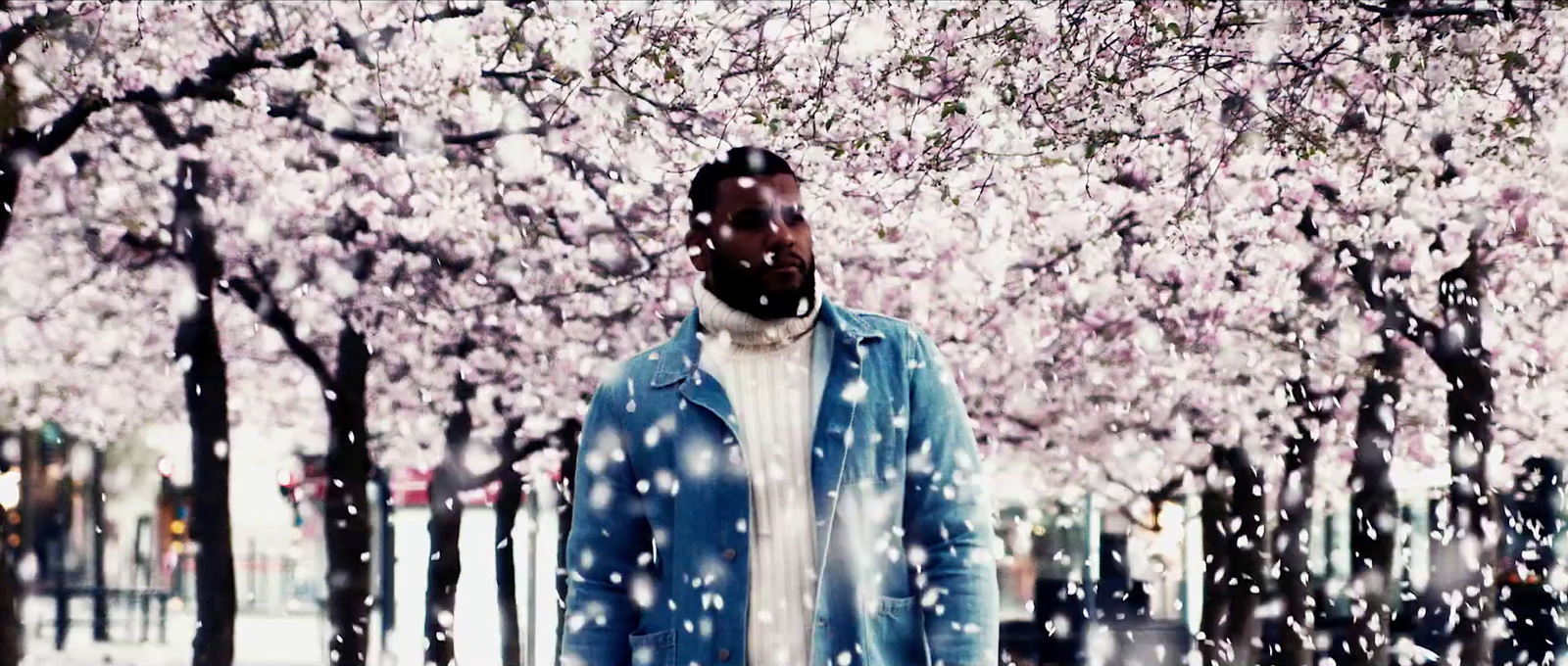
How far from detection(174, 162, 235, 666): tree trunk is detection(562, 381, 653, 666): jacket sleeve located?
9.25 meters

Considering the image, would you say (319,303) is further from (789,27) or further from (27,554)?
(27,554)

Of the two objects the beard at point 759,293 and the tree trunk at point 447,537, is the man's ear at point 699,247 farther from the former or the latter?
the tree trunk at point 447,537

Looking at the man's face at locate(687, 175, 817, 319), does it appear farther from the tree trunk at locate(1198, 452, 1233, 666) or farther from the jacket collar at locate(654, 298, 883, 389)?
the tree trunk at locate(1198, 452, 1233, 666)

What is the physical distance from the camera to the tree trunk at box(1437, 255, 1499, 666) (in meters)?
12.1

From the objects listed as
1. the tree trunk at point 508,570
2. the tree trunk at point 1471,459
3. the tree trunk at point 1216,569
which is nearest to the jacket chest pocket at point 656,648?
the tree trunk at point 1471,459

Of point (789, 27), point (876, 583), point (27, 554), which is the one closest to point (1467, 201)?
point (789, 27)

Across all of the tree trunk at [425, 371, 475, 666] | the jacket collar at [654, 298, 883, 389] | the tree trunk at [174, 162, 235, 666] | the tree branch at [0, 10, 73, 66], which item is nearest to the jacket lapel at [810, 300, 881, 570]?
the jacket collar at [654, 298, 883, 389]

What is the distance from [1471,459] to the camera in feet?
40.4

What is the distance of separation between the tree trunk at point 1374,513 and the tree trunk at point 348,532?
7.53m

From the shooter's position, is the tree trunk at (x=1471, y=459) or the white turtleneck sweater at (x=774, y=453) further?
the tree trunk at (x=1471, y=459)

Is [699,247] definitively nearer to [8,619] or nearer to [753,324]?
[753,324]

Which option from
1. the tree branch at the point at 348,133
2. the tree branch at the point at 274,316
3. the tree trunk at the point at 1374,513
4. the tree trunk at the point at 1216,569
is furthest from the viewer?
the tree trunk at the point at 1216,569

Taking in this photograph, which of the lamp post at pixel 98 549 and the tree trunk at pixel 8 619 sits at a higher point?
the tree trunk at pixel 8 619

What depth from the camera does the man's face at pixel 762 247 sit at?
11.7ft
